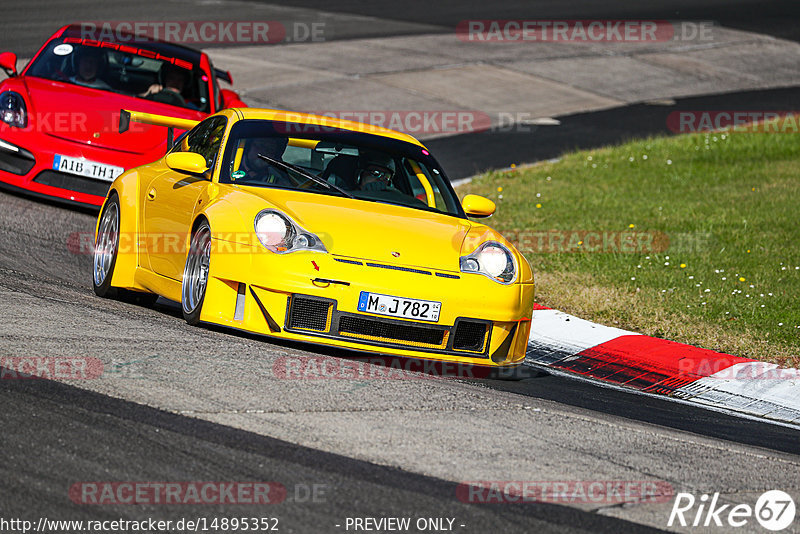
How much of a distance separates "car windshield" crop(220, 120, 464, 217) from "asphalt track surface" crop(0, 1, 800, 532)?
1.08 metres

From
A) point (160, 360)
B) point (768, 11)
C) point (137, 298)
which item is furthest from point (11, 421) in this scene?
point (768, 11)

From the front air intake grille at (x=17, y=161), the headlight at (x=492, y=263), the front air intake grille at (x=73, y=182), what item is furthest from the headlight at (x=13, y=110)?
the headlight at (x=492, y=263)

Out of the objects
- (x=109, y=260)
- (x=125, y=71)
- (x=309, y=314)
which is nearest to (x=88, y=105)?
(x=125, y=71)

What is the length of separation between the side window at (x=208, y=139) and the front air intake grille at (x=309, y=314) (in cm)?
154

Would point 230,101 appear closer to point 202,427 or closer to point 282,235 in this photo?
point 282,235

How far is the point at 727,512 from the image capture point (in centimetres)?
473

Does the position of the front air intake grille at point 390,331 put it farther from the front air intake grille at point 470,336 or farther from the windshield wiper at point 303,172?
the windshield wiper at point 303,172

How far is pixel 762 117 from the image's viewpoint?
20219 mm

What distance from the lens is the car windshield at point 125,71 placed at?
11680 mm

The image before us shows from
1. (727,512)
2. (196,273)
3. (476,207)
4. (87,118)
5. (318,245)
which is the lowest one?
(727,512)

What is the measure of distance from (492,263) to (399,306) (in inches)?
29.8

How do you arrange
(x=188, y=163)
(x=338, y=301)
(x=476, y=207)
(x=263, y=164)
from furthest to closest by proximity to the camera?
(x=476, y=207) → (x=263, y=164) → (x=188, y=163) → (x=338, y=301)

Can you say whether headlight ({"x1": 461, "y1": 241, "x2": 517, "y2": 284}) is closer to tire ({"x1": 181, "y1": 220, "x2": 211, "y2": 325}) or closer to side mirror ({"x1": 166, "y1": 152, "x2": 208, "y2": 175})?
tire ({"x1": 181, "y1": 220, "x2": 211, "y2": 325})

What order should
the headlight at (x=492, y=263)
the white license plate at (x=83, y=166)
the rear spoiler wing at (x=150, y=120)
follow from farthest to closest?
the white license plate at (x=83, y=166)
the rear spoiler wing at (x=150, y=120)
the headlight at (x=492, y=263)
